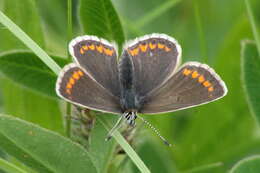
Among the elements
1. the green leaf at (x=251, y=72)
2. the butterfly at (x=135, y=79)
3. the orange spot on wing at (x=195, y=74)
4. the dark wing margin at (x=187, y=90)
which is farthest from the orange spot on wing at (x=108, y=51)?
the green leaf at (x=251, y=72)

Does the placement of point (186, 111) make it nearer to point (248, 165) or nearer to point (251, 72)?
point (251, 72)

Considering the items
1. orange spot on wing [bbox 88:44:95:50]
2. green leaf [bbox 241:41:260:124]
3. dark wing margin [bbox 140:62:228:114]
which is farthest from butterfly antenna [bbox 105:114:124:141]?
green leaf [bbox 241:41:260:124]

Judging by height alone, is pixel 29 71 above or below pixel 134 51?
above

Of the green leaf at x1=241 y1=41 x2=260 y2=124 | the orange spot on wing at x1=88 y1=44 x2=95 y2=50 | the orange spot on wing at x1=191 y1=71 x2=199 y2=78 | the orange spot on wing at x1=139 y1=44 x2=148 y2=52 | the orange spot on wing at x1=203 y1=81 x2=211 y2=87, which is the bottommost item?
the green leaf at x1=241 y1=41 x2=260 y2=124

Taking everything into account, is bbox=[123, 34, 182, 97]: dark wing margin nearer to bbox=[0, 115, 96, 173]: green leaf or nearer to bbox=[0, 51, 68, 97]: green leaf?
bbox=[0, 51, 68, 97]: green leaf

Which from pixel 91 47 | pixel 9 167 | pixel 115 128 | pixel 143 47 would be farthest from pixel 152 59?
pixel 9 167

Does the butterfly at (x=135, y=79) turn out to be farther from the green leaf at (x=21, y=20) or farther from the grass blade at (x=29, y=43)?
the green leaf at (x=21, y=20)

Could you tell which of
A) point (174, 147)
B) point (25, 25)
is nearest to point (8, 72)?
point (25, 25)

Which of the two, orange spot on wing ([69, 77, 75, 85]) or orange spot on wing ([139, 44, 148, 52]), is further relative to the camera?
orange spot on wing ([139, 44, 148, 52])
